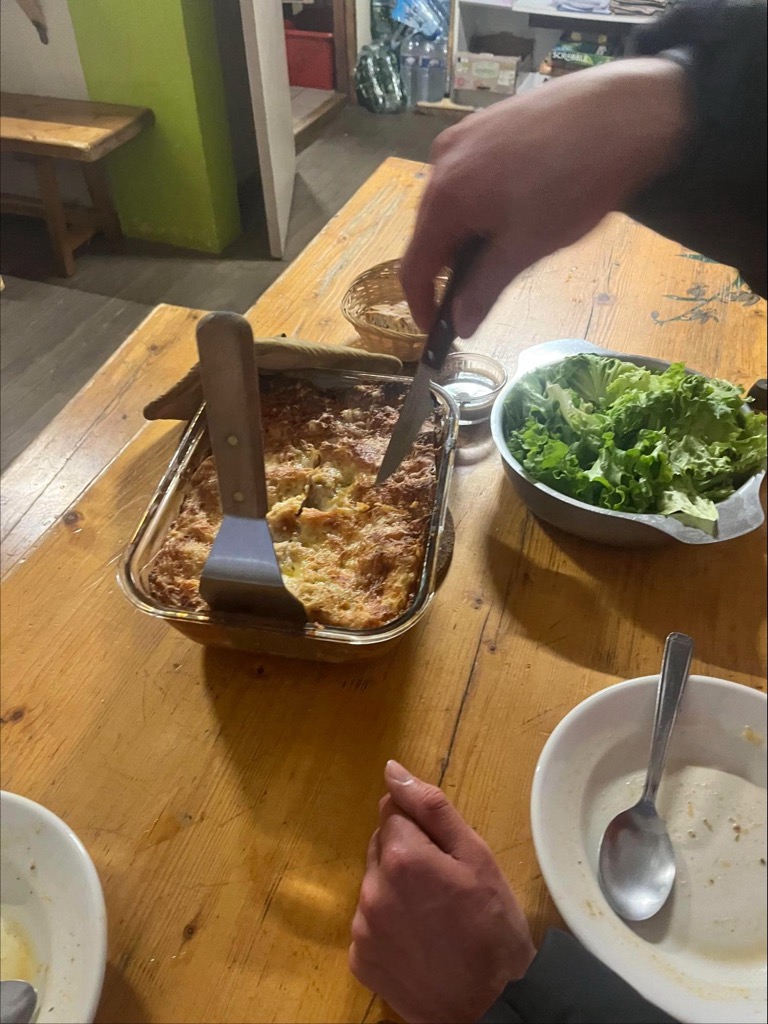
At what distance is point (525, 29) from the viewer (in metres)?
0.64

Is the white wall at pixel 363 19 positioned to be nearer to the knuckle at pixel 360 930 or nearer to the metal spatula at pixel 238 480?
the metal spatula at pixel 238 480

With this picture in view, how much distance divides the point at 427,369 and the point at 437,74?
0.35 meters

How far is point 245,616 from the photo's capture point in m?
0.48

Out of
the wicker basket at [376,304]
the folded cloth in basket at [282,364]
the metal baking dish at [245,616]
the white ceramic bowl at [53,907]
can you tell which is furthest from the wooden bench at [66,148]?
the white ceramic bowl at [53,907]

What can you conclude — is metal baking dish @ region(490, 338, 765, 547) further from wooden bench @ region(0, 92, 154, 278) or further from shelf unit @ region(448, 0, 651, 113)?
wooden bench @ region(0, 92, 154, 278)

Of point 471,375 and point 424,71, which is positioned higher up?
point 424,71

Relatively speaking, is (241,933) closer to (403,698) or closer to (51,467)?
(403,698)

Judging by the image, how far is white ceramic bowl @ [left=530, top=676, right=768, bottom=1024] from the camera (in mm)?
345

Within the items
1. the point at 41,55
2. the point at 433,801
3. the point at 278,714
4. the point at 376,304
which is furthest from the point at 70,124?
the point at 433,801

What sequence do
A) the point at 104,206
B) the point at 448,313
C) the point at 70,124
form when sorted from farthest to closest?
the point at 104,206 → the point at 70,124 → the point at 448,313

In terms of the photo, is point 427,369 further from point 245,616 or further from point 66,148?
point 66,148

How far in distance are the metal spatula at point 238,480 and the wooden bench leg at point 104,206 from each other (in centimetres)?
163

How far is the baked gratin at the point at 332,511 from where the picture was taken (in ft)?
1.69

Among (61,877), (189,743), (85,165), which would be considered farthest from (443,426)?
(85,165)
